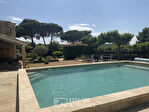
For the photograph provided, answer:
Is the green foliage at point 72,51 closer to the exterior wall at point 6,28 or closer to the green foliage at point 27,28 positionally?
the exterior wall at point 6,28

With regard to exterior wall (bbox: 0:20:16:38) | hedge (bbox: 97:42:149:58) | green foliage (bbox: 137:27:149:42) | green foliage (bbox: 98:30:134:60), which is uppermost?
green foliage (bbox: 137:27:149:42)

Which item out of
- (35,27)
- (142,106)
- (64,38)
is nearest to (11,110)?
(142,106)

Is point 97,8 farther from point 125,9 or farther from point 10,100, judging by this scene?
point 10,100

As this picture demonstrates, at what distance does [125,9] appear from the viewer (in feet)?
38.3

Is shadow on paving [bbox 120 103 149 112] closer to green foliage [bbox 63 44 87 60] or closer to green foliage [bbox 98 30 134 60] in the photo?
green foliage [bbox 98 30 134 60]

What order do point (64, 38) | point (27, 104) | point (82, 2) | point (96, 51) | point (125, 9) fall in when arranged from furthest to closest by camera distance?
point (64, 38) → point (96, 51) → point (82, 2) → point (125, 9) → point (27, 104)

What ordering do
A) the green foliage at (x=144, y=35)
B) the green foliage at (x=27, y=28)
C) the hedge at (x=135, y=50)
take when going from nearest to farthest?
the hedge at (x=135, y=50)
the green foliage at (x=27, y=28)
the green foliage at (x=144, y=35)

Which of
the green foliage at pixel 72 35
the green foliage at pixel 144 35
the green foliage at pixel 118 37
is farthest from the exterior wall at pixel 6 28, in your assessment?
the green foliage at pixel 144 35

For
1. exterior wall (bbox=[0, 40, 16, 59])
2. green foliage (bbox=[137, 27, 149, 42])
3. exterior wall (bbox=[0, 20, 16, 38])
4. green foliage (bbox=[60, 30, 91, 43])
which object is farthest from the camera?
green foliage (bbox=[60, 30, 91, 43])

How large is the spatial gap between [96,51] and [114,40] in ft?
20.0

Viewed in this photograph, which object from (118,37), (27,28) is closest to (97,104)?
(118,37)

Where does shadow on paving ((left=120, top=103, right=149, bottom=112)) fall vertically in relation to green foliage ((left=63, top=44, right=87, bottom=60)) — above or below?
below

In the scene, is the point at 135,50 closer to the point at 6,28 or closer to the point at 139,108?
the point at 139,108

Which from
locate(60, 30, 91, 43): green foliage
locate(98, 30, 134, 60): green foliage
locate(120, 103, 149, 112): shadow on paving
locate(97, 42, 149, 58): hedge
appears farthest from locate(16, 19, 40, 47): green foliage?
locate(120, 103, 149, 112): shadow on paving
